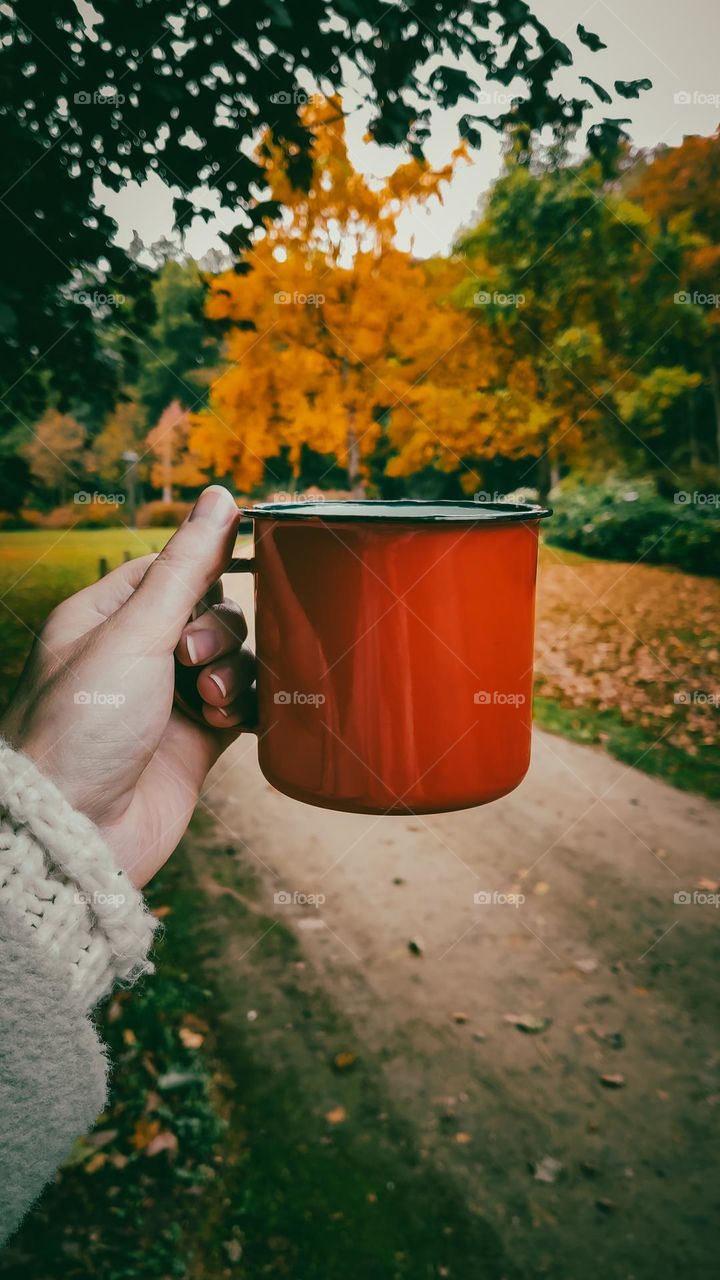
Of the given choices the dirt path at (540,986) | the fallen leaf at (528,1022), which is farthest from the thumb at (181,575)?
the fallen leaf at (528,1022)

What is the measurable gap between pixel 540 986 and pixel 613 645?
504cm

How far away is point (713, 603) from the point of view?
8984 millimetres

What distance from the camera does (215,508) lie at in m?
1.58

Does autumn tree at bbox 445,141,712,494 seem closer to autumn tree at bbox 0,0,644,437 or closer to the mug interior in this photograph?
autumn tree at bbox 0,0,644,437

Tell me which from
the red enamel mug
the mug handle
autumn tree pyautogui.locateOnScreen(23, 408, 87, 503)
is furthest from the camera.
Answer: autumn tree pyautogui.locateOnScreen(23, 408, 87, 503)

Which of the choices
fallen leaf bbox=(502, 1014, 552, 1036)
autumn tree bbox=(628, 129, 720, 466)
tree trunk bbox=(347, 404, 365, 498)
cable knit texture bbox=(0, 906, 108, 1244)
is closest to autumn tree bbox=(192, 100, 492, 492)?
tree trunk bbox=(347, 404, 365, 498)

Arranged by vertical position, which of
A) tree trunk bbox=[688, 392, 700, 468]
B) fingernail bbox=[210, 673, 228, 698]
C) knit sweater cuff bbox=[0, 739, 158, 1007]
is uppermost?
tree trunk bbox=[688, 392, 700, 468]

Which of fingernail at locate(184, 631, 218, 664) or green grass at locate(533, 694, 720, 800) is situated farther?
green grass at locate(533, 694, 720, 800)

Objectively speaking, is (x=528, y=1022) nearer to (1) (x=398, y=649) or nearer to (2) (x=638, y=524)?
(1) (x=398, y=649)

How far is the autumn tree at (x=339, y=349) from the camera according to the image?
30.8 feet

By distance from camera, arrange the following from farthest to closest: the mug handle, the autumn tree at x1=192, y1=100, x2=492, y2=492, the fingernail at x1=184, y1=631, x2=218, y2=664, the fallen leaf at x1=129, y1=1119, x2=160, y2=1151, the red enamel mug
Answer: the autumn tree at x1=192, y1=100, x2=492, y2=492 → the fallen leaf at x1=129, y1=1119, x2=160, y2=1151 → the mug handle → the fingernail at x1=184, y1=631, x2=218, y2=664 → the red enamel mug

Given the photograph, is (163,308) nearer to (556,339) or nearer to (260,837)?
(556,339)

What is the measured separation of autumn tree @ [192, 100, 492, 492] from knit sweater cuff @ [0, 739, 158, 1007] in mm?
7942

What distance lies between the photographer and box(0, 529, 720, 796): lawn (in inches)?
245
